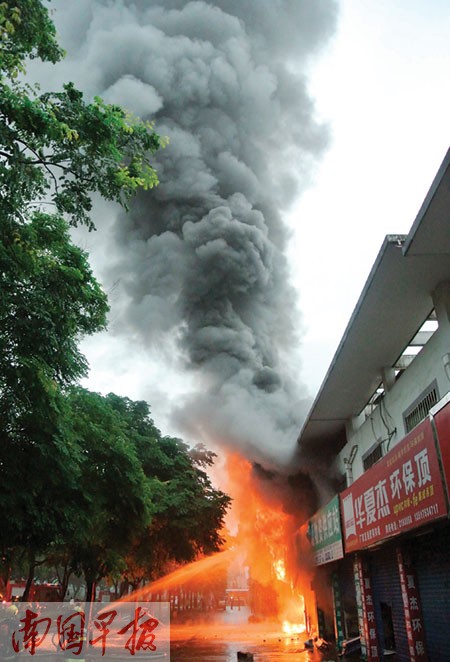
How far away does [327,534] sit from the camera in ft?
54.5

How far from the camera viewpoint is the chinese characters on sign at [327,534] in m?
15.1

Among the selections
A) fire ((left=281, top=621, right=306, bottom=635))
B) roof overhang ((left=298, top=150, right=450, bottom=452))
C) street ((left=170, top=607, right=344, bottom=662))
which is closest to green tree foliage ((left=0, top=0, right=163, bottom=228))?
roof overhang ((left=298, top=150, right=450, bottom=452))

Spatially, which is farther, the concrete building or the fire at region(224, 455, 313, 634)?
the fire at region(224, 455, 313, 634)

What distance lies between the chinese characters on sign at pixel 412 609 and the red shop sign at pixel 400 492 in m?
0.78

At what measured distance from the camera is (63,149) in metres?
6.79

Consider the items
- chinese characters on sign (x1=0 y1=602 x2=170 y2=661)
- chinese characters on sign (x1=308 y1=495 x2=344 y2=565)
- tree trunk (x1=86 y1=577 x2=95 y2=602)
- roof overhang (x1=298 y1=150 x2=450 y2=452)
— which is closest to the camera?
roof overhang (x1=298 y1=150 x2=450 y2=452)

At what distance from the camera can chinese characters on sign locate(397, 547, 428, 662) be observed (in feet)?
33.6

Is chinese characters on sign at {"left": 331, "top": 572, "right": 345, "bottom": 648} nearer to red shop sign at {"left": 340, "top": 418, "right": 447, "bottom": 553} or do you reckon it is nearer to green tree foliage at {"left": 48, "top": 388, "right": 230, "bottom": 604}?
green tree foliage at {"left": 48, "top": 388, "right": 230, "bottom": 604}

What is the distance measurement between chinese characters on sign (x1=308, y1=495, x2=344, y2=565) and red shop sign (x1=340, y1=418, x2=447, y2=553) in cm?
226

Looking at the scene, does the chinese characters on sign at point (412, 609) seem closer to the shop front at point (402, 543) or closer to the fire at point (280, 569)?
the shop front at point (402, 543)

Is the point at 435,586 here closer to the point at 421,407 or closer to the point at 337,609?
the point at 421,407

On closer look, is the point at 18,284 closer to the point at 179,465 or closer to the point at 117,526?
the point at 117,526

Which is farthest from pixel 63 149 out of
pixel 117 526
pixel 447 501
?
pixel 117 526

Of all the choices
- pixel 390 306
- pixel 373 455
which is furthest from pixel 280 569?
pixel 390 306
